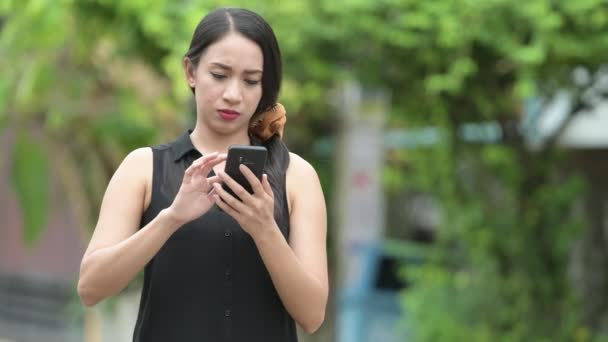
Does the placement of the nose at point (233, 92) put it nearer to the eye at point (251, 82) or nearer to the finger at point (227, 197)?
the eye at point (251, 82)

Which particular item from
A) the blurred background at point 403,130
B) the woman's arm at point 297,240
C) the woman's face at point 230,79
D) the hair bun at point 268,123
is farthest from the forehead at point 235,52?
the blurred background at point 403,130

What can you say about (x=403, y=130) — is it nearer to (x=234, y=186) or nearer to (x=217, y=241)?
(x=217, y=241)

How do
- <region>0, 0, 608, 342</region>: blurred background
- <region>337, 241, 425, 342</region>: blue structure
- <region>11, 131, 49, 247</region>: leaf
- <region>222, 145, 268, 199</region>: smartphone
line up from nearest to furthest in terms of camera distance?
<region>222, 145, 268, 199</region>: smartphone
<region>0, 0, 608, 342</region>: blurred background
<region>11, 131, 49, 247</region>: leaf
<region>337, 241, 425, 342</region>: blue structure

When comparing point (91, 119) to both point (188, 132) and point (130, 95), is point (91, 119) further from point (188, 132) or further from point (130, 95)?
point (188, 132)

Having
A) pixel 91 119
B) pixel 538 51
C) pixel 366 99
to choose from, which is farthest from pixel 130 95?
pixel 538 51

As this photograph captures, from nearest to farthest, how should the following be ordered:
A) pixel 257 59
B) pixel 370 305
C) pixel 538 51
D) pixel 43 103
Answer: pixel 257 59 → pixel 538 51 → pixel 43 103 → pixel 370 305

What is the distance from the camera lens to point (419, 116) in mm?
8055

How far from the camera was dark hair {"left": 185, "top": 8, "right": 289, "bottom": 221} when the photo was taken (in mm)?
2490

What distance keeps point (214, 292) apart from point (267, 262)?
157mm

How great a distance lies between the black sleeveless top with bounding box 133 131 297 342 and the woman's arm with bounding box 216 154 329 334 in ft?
0.19

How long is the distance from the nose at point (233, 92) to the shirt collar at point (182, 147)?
16cm

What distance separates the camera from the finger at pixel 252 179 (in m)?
2.29

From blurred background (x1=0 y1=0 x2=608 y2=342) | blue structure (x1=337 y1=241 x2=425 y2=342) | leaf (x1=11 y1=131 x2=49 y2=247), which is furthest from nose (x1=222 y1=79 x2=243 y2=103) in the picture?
blue structure (x1=337 y1=241 x2=425 y2=342)

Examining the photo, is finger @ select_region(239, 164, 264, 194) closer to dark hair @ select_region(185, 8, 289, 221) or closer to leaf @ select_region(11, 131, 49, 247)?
dark hair @ select_region(185, 8, 289, 221)
